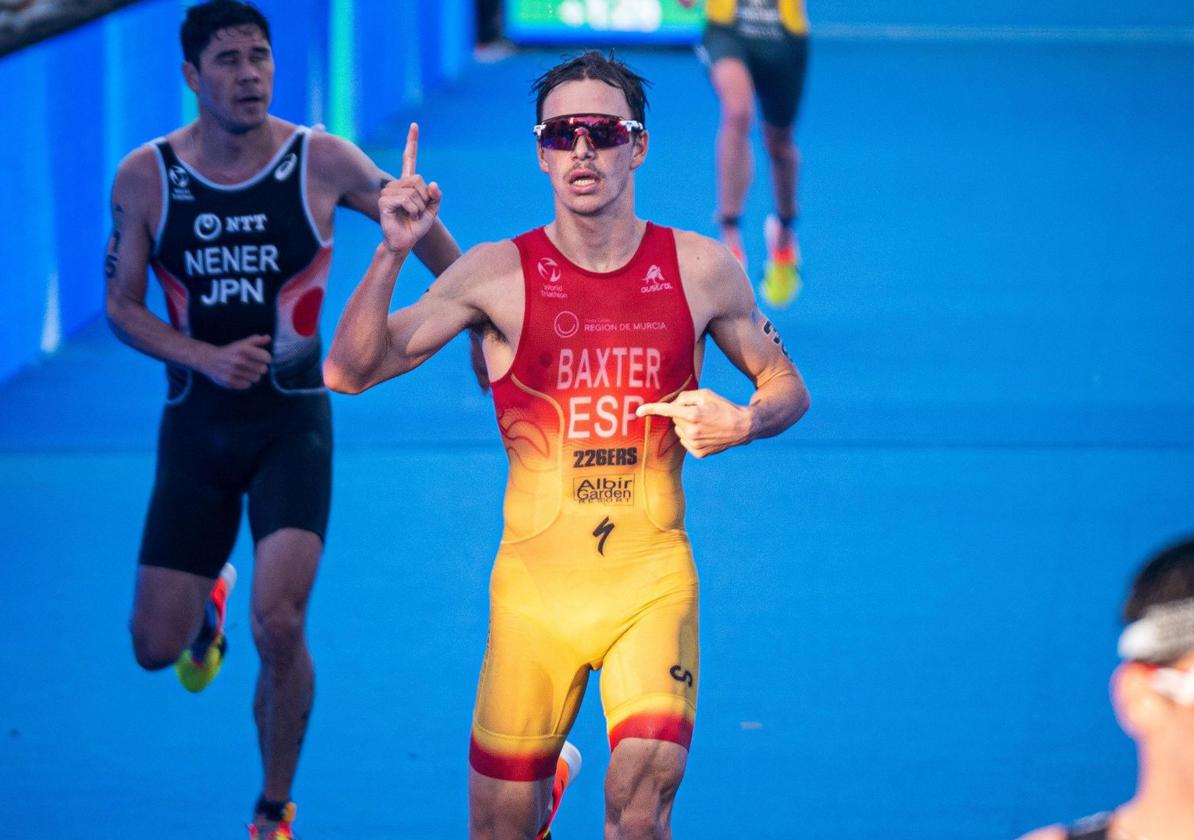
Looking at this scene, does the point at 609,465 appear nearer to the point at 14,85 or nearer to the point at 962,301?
the point at 14,85

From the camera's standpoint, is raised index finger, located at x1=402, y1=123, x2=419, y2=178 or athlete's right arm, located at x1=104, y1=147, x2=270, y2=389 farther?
athlete's right arm, located at x1=104, y1=147, x2=270, y2=389

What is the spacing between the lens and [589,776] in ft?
19.3

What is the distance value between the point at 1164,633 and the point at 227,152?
12.2ft

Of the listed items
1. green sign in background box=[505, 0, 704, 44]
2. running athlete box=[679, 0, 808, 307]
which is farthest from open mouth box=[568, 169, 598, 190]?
green sign in background box=[505, 0, 704, 44]

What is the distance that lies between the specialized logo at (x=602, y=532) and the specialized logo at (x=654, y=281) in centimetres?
56

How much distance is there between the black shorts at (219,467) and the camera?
5.61m

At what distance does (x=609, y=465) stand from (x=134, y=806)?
1.98 meters

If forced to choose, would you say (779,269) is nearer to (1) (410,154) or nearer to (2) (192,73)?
(2) (192,73)

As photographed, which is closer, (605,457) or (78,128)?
(605,457)

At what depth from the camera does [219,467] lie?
5.68 m

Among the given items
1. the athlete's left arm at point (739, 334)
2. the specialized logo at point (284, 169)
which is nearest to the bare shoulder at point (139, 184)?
the specialized logo at point (284, 169)

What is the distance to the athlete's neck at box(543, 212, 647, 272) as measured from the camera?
4594mm

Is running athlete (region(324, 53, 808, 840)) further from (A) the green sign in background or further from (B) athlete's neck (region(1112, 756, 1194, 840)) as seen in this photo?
(A) the green sign in background

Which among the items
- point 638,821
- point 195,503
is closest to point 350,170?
point 195,503
